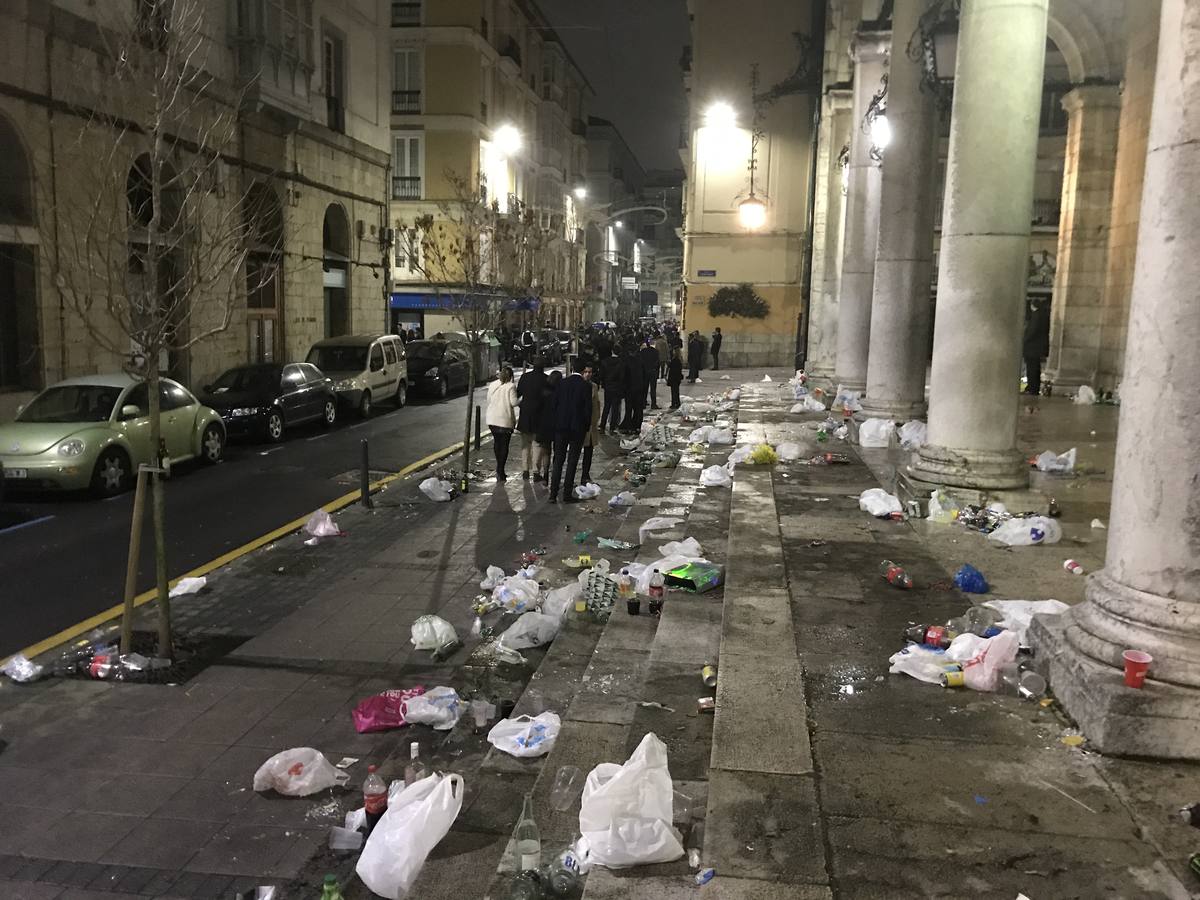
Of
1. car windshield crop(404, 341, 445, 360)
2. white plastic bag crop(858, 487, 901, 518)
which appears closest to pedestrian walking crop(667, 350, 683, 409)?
car windshield crop(404, 341, 445, 360)

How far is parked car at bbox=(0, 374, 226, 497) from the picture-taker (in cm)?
1206

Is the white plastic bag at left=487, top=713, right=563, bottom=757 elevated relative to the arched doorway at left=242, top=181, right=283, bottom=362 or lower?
lower

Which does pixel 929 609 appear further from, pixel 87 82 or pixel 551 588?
pixel 87 82

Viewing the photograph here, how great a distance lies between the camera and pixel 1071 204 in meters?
18.8

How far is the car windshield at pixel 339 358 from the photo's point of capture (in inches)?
906

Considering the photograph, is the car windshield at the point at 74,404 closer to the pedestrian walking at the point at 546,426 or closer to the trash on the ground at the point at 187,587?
the trash on the ground at the point at 187,587

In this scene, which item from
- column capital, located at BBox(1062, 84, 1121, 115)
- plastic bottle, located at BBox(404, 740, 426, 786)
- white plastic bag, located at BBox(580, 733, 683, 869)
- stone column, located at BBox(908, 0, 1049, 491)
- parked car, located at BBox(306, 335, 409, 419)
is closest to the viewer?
white plastic bag, located at BBox(580, 733, 683, 869)

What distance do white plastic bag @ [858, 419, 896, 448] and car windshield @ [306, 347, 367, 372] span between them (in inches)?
535

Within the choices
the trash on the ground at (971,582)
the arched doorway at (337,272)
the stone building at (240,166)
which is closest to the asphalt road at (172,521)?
the stone building at (240,166)

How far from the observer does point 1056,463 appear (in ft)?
34.7

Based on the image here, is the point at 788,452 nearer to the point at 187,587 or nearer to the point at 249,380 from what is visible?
the point at 187,587

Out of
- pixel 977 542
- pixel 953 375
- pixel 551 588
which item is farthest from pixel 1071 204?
pixel 551 588

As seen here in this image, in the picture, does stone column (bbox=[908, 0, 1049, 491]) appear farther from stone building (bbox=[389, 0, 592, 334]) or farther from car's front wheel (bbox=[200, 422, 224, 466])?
stone building (bbox=[389, 0, 592, 334])

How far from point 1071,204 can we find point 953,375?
12.6 m
